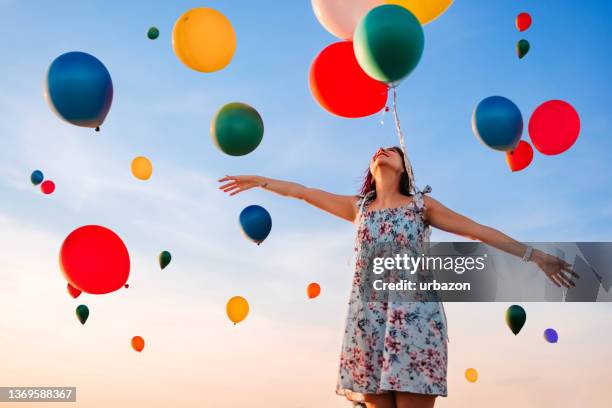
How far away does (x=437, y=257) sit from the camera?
3.79 m

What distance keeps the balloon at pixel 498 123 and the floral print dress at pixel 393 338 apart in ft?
6.88

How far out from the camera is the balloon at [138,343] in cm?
603

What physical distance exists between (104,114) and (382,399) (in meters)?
3.22

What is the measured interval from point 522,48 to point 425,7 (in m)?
2.42

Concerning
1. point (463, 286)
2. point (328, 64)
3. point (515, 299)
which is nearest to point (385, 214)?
point (463, 286)

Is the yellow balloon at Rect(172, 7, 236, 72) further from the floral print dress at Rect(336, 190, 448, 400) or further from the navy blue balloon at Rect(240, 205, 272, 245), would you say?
the floral print dress at Rect(336, 190, 448, 400)

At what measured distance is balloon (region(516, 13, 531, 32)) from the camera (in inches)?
241

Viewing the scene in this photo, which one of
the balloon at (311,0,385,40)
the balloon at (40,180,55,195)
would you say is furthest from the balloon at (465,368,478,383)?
the balloon at (40,180,55,195)

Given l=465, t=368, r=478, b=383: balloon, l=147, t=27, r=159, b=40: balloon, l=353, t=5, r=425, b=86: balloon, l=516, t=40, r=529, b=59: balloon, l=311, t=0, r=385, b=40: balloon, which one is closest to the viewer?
l=353, t=5, r=425, b=86: balloon

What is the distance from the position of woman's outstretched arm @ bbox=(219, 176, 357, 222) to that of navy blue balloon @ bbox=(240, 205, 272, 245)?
6.39 ft

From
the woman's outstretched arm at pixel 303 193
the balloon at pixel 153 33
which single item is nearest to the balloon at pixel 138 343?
the balloon at pixel 153 33

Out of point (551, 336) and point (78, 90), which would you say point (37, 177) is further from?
point (551, 336)

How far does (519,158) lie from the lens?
5445mm

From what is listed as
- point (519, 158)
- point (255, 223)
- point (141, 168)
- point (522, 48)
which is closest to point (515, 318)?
point (519, 158)
